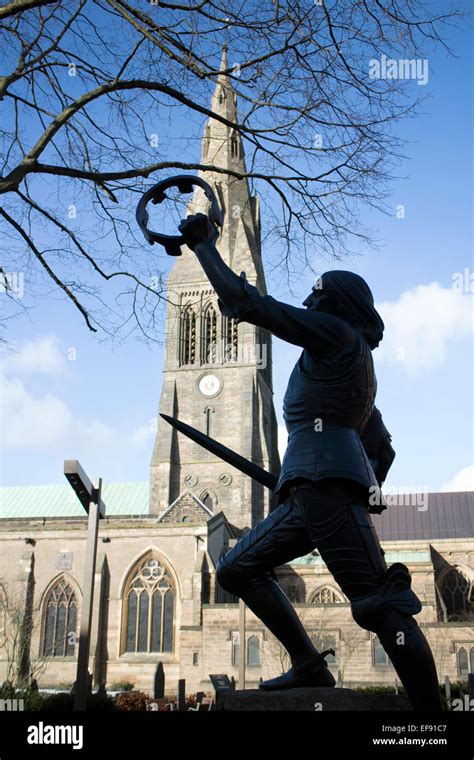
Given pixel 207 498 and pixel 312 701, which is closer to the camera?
pixel 312 701

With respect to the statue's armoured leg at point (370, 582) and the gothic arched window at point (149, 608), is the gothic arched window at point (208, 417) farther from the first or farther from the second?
the statue's armoured leg at point (370, 582)

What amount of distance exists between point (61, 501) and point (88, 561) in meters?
46.0

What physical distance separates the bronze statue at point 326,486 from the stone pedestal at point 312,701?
17cm

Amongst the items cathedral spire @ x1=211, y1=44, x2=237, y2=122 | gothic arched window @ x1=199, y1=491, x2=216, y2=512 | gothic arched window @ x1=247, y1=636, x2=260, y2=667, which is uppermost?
cathedral spire @ x1=211, y1=44, x2=237, y2=122

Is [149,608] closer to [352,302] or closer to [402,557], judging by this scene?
[402,557]

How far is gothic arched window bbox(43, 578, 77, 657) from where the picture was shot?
34.5 m

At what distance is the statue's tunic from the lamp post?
5408mm

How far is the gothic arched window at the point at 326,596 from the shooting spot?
36094mm

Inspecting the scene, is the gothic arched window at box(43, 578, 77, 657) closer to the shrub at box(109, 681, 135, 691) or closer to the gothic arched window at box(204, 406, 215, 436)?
the shrub at box(109, 681, 135, 691)

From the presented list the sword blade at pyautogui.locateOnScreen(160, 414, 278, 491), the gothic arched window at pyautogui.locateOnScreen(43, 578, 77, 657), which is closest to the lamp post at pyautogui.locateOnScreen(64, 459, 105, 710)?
the sword blade at pyautogui.locateOnScreen(160, 414, 278, 491)

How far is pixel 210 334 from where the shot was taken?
Answer: 50.8 metres

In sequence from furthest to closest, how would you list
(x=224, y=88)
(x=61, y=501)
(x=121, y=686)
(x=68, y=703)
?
(x=61, y=501), (x=121, y=686), (x=68, y=703), (x=224, y=88)

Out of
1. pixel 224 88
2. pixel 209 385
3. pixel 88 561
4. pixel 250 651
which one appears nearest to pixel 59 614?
pixel 250 651

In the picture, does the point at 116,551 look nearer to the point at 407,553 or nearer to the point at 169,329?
the point at 407,553
